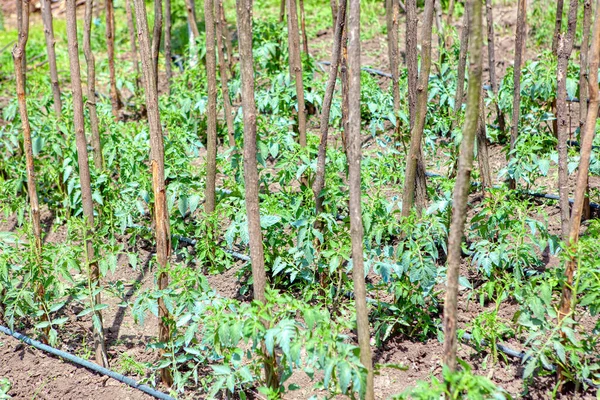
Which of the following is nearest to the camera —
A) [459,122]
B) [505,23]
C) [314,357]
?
[314,357]

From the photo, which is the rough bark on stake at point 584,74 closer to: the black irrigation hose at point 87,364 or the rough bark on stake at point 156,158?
the rough bark on stake at point 156,158

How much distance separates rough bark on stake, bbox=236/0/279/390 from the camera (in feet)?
7.85

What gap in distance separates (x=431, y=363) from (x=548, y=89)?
1.93 m

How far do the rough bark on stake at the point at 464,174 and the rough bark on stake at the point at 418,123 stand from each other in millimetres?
819

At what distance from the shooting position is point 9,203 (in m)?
3.91

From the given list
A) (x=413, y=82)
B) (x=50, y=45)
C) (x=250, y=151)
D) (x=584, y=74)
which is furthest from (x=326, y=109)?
(x=50, y=45)

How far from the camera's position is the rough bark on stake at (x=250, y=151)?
7.85ft

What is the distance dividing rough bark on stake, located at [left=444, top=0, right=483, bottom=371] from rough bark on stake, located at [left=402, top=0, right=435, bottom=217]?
32.2 inches

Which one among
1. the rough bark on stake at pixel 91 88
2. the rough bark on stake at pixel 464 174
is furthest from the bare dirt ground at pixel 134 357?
the rough bark on stake at pixel 91 88

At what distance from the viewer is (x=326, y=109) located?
3.05 meters

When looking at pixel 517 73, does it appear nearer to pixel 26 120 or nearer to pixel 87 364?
pixel 26 120

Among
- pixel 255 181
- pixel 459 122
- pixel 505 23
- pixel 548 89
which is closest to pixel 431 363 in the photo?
pixel 255 181

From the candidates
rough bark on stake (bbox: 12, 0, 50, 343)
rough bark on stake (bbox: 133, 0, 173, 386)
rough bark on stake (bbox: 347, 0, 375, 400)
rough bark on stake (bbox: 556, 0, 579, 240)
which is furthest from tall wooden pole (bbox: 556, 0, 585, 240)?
rough bark on stake (bbox: 12, 0, 50, 343)

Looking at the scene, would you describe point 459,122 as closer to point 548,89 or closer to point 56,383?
point 548,89
